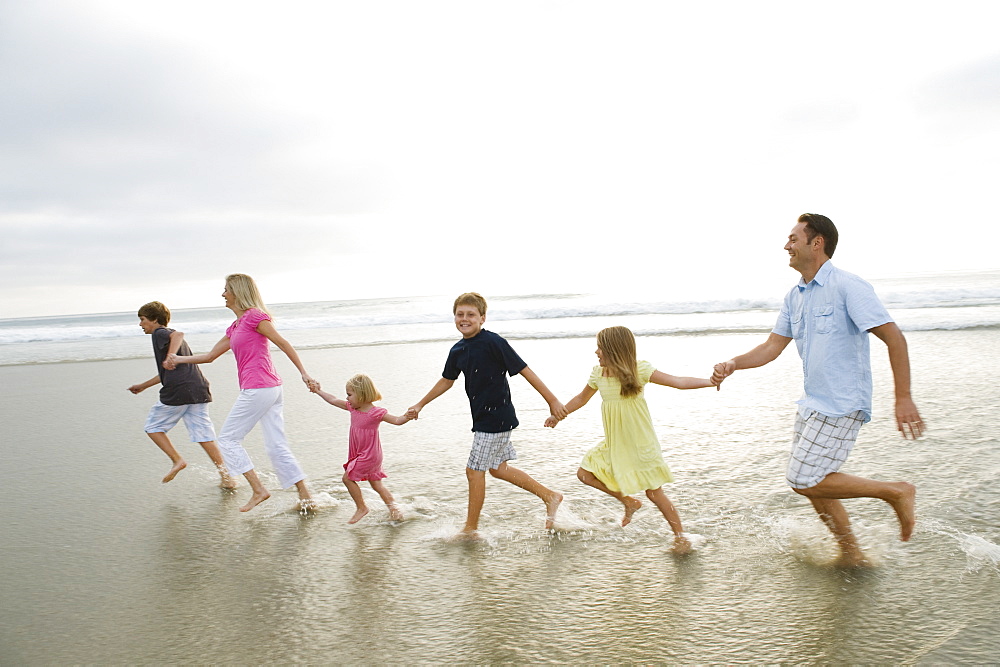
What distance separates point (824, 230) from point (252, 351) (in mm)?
4201

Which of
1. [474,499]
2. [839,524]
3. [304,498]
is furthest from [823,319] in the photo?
[304,498]

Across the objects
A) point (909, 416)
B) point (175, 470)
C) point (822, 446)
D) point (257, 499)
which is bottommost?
point (257, 499)

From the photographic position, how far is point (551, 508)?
181 inches

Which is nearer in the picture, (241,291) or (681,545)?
(681,545)

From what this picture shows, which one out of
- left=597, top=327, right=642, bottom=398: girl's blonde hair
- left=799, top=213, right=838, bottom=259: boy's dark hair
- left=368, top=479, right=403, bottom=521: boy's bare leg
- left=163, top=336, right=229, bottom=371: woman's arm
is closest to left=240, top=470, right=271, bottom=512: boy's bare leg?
left=368, top=479, right=403, bottom=521: boy's bare leg

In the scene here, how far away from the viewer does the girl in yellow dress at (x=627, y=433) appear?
425 centimetres

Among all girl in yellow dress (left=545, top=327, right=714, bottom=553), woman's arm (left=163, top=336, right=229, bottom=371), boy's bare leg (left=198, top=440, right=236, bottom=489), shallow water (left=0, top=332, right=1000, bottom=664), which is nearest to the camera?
shallow water (left=0, top=332, right=1000, bottom=664)

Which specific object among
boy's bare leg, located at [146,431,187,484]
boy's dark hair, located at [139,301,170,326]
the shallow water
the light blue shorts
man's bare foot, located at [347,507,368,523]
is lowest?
the shallow water

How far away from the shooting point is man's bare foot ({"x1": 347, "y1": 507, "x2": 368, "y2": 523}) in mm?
4907

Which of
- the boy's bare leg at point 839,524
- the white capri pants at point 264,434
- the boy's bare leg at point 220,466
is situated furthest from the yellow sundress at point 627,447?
the boy's bare leg at point 220,466

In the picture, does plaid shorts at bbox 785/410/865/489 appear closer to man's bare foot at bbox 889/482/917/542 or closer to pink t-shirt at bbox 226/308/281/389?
man's bare foot at bbox 889/482/917/542

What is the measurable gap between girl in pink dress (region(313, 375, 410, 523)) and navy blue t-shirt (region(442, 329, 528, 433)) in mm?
635

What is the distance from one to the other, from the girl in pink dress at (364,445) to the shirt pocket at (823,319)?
2801 millimetres

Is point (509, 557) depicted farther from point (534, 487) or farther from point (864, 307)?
point (864, 307)
